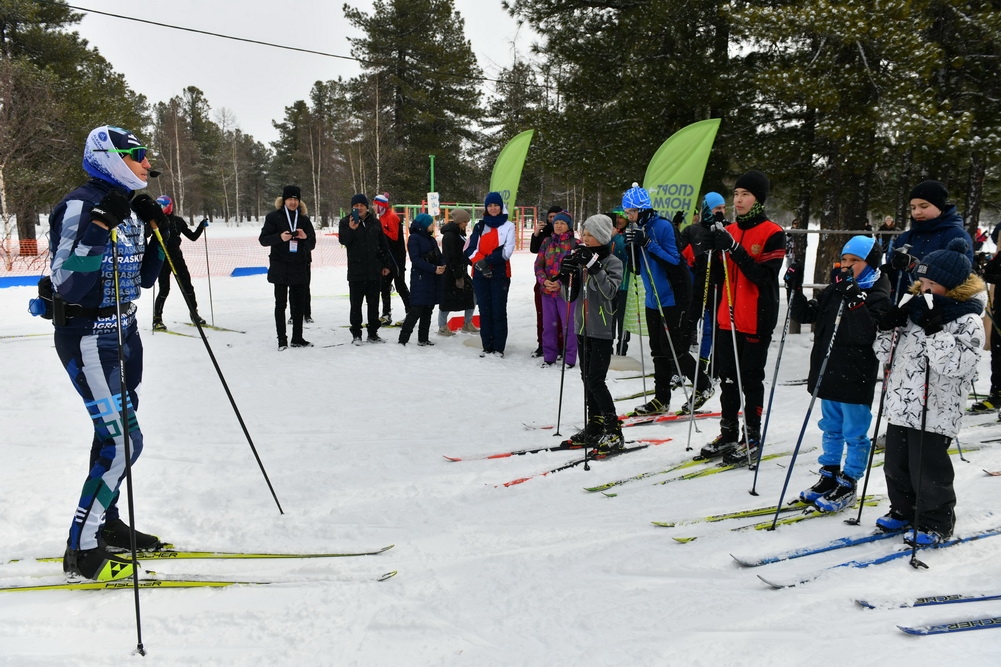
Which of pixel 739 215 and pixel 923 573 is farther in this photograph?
pixel 739 215

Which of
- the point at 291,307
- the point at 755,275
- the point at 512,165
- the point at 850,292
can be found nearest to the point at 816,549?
the point at 850,292

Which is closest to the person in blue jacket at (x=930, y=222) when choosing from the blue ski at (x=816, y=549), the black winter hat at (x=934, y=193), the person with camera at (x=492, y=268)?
the black winter hat at (x=934, y=193)

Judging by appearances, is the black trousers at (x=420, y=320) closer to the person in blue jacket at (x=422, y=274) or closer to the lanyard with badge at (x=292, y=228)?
the person in blue jacket at (x=422, y=274)

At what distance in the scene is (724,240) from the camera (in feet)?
13.1

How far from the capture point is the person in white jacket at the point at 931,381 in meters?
3.01

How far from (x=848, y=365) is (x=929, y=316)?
0.58 meters

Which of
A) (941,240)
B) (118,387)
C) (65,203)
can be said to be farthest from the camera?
(941,240)

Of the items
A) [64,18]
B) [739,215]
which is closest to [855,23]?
[739,215]

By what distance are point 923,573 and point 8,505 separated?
4910 millimetres

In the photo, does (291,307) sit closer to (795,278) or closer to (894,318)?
(795,278)

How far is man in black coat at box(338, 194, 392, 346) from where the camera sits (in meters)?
8.45

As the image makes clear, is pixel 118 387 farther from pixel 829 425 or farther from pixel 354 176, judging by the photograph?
pixel 354 176

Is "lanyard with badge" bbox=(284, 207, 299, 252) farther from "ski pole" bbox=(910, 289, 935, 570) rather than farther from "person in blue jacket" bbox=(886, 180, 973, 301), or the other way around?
"ski pole" bbox=(910, 289, 935, 570)

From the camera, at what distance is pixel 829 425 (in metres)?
3.71
